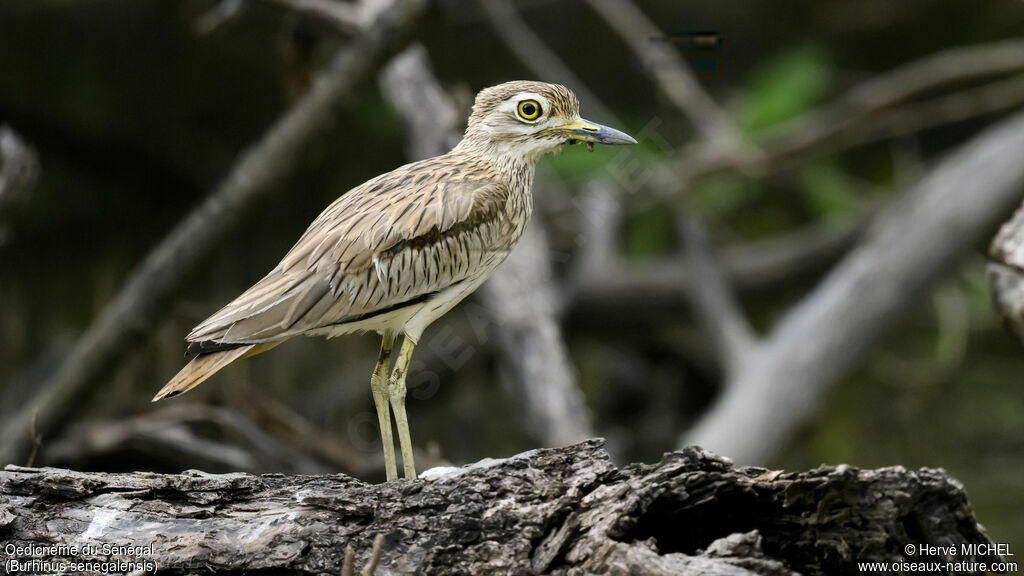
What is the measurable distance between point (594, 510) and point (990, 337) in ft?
29.2

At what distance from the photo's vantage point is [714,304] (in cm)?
780

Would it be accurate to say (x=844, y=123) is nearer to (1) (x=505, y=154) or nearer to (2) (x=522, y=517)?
(1) (x=505, y=154)

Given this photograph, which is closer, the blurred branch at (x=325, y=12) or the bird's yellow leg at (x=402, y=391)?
the bird's yellow leg at (x=402, y=391)

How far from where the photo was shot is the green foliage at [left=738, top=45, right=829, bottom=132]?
294 inches

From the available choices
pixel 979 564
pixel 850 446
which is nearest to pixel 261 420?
pixel 979 564

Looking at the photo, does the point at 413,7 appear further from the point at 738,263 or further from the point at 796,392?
the point at 738,263

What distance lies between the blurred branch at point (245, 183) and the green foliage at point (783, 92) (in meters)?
3.11

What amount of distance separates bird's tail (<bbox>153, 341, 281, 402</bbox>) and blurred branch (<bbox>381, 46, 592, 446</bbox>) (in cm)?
314

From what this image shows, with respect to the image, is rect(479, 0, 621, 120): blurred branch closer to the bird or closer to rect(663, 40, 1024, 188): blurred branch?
rect(663, 40, 1024, 188): blurred branch

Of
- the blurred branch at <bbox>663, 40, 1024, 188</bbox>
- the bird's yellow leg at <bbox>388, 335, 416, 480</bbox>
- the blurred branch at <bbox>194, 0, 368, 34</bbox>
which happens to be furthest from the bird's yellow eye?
the blurred branch at <bbox>663, 40, 1024, 188</bbox>

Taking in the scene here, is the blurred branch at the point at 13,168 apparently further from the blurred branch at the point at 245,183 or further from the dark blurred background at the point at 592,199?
the dark blurred background at the point at 592,199

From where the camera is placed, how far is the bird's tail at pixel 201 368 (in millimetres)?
2770

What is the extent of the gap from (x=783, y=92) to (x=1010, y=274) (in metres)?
4.47

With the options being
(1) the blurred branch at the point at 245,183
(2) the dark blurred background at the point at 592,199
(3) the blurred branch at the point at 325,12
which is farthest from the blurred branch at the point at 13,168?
(2) the dark blurred background at the point at 592,199
